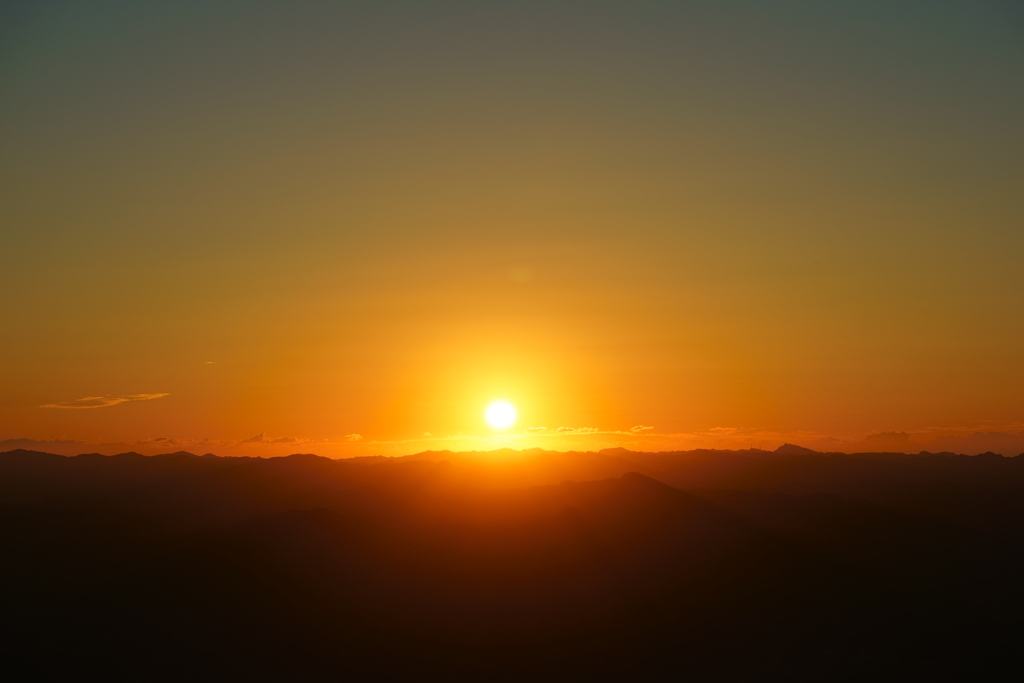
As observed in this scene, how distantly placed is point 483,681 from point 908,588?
52924 millimetres

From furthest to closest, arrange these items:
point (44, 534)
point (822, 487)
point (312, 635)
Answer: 1. point (822, 487)
2. point (44, 534)
3. point (312, 635)

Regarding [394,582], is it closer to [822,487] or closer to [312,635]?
[312,635]

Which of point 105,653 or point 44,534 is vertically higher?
point 44,534

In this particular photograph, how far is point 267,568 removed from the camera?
86.9 metres

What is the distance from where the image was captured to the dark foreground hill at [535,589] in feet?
227

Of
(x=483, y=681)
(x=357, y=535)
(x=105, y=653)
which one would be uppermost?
(x=357, y=535)

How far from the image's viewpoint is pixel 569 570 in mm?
91000

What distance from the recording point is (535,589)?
86.3m

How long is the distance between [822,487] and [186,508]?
139 m

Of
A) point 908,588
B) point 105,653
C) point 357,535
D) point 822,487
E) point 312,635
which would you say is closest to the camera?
point 105,653

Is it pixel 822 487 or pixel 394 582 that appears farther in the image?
pixel 822 487

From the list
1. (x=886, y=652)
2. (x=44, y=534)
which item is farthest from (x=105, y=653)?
(x=886, y=652)

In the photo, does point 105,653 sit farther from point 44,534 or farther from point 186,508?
point 186,508

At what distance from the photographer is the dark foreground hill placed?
227 feet
